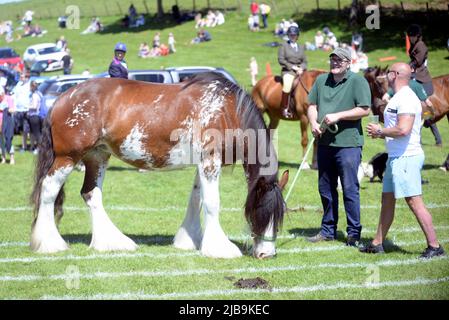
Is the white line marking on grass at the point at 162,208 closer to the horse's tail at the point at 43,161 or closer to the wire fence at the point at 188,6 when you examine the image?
the horse's tail at the point at 43,161

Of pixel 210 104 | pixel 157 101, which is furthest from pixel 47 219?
pixel 210 104

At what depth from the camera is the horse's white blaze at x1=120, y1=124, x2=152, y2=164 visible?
341 inches

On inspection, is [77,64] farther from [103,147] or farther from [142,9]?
[103,147]

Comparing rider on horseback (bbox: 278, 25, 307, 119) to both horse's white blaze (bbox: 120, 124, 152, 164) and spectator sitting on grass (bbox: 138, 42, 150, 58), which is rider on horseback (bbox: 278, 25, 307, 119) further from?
spectator sitting on grass (bbox: 138, 42, 150, 58)

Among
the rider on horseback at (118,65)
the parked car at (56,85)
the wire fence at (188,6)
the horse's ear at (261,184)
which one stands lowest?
the wire fence at (188,6)

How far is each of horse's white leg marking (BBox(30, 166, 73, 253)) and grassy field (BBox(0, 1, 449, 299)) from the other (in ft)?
0.64

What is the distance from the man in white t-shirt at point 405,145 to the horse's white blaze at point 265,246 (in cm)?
155

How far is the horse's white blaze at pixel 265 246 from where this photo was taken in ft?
27.3

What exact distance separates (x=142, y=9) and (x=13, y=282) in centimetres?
6373

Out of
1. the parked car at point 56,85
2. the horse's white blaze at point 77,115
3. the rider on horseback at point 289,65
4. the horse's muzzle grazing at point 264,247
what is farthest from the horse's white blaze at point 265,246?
the parked car at point 56,85

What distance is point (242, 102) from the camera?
8.63m

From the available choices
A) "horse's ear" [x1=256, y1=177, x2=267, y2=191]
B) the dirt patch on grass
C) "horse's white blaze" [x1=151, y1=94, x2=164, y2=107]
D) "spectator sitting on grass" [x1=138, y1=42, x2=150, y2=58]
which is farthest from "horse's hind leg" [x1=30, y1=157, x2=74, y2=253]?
"spectator sitting on grass" [x1=138, y1=42, x2=150, y2=58]

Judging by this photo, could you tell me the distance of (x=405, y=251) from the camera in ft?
28.6
